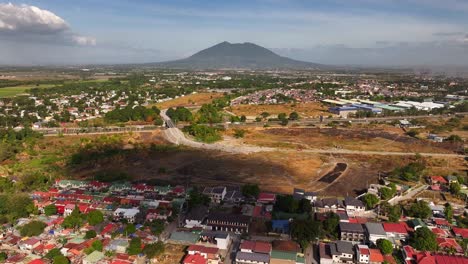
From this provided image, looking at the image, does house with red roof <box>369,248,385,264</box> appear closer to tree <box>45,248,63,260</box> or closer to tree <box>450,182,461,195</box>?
tree <box>450,182,461,195</box>

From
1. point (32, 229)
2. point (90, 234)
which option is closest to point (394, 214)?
point (90, 234)

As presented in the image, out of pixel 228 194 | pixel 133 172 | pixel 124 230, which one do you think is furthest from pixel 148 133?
pixel 124 230

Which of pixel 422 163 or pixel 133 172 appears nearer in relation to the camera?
pixel 133 172

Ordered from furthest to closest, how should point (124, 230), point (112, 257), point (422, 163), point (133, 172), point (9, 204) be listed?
point (422, 163)
point (133, 172)
point (9, 204)
point (124, 230)
point (112, 257)

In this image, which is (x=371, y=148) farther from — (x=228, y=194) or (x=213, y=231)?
(x=213, y=231)

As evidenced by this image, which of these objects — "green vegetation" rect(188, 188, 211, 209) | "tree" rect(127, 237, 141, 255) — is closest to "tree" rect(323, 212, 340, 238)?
"green vegetation" rect(188, 188, 211, 209)

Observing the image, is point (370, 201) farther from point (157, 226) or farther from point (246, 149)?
point (246, 149)
